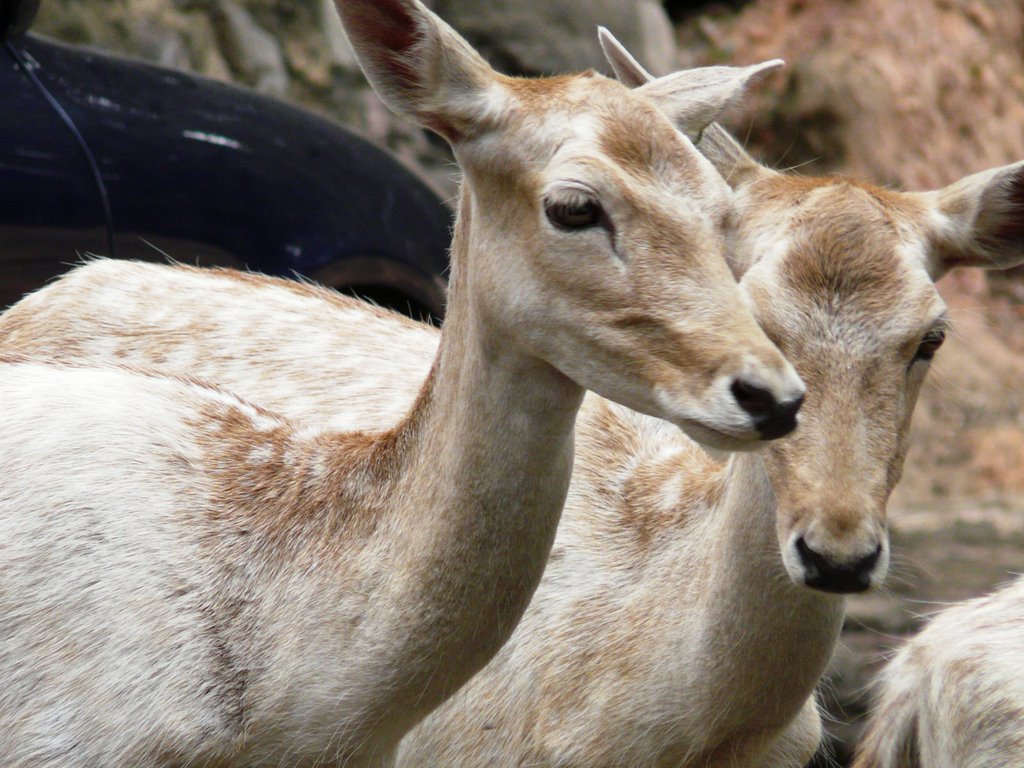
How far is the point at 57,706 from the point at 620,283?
1531mm

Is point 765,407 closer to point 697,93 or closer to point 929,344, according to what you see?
point 929,344

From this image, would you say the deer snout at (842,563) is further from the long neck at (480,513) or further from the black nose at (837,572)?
the long neck at (480,513)

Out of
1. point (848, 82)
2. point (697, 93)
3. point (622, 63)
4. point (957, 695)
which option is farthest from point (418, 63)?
point (848, 82)

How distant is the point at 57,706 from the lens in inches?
127

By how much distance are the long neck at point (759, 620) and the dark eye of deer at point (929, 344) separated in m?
0.46

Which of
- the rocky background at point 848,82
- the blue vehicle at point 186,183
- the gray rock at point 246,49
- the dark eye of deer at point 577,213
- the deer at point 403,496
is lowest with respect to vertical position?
the rocky background at point 848,82

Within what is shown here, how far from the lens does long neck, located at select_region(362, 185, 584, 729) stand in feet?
10.7

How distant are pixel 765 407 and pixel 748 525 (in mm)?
940

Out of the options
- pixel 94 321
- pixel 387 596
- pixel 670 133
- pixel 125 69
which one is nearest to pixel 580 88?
pixel 670 133

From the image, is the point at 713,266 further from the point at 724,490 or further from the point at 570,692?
the point at 570,692

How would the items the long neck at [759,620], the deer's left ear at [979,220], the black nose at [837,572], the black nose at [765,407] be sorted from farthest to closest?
the deer's left ear at [979,220] < the long neck at [759,620] < the black nose at [837,572] < the black nose at [765,407]

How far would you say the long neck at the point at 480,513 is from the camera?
3.25 meters

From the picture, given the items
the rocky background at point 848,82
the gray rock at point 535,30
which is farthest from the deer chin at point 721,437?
the gray rock at point 535,30

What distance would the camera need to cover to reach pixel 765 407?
2852 mm
